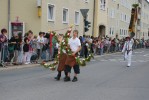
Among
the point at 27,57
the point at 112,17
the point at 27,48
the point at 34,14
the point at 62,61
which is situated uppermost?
the point at 112,17

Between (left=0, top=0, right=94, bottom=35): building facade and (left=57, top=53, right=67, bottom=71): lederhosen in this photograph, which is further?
(left=0, top=0, right=94, bottom=35): building facade

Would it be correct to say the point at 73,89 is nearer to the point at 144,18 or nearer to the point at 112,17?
the point at 112,17

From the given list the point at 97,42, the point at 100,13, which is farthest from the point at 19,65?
the point at 100,13

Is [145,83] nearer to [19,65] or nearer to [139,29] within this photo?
[19,65]

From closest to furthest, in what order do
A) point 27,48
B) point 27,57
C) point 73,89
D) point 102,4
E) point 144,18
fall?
point 73,89
point 27,48
point 27,57
point 102,4
point 144,18

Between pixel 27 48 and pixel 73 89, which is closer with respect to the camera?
pixel 73 89

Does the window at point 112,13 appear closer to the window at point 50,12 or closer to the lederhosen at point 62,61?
the window at point 50,12

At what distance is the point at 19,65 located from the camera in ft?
60.3

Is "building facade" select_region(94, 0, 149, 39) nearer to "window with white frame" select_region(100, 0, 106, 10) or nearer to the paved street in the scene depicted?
"window with white frame" select_region(100, 0, 106, 10)

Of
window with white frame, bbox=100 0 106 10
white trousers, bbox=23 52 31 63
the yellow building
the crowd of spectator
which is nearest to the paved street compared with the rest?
the crowd of spectator

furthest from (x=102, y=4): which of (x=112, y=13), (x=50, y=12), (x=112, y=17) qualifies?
(x=50, y=12)

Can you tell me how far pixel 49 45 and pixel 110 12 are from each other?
31.6m

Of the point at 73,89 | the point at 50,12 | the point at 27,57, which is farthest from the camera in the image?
the point at 50,12

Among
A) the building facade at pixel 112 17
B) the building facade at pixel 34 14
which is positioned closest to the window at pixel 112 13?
the building facade at pixel 112 17
